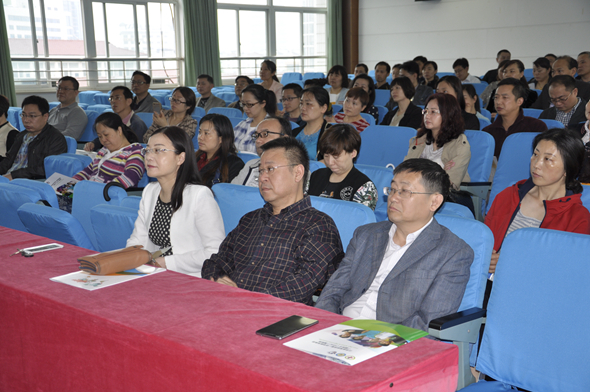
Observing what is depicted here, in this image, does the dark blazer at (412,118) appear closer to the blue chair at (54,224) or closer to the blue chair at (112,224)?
the blue chair at (112,224)

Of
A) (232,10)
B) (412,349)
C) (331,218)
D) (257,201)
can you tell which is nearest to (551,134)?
(331,218)

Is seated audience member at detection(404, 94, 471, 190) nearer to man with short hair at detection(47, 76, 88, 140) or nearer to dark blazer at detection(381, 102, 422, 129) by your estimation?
dark blazer at detection(381, 102, 422, 129)

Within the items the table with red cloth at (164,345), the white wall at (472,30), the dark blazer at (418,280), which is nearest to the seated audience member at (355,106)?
the dark blazer at (418,280)

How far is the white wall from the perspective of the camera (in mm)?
11055

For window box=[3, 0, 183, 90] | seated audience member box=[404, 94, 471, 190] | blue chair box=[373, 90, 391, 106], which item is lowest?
seated audience member box=[404, 94, 471, 190]

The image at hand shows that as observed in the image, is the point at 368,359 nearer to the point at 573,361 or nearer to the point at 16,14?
the point at 573,361

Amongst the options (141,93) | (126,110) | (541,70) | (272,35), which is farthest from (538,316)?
(272,35)

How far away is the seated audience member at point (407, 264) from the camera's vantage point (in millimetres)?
1827

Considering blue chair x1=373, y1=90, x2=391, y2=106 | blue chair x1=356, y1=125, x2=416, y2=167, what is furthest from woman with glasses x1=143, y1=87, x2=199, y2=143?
blue chair x1=373, y1=90, x2=391, y2=106

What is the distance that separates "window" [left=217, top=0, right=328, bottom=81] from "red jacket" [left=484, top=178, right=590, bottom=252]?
493 inches

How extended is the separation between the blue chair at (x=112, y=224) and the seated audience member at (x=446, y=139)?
2.23 m

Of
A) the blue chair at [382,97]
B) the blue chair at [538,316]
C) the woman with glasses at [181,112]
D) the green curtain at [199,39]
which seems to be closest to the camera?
the blue chair at [538,316]

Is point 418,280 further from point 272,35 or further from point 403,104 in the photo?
point 272,35

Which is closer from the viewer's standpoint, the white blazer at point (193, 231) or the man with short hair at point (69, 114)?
the white blazer at point (193, 231)
